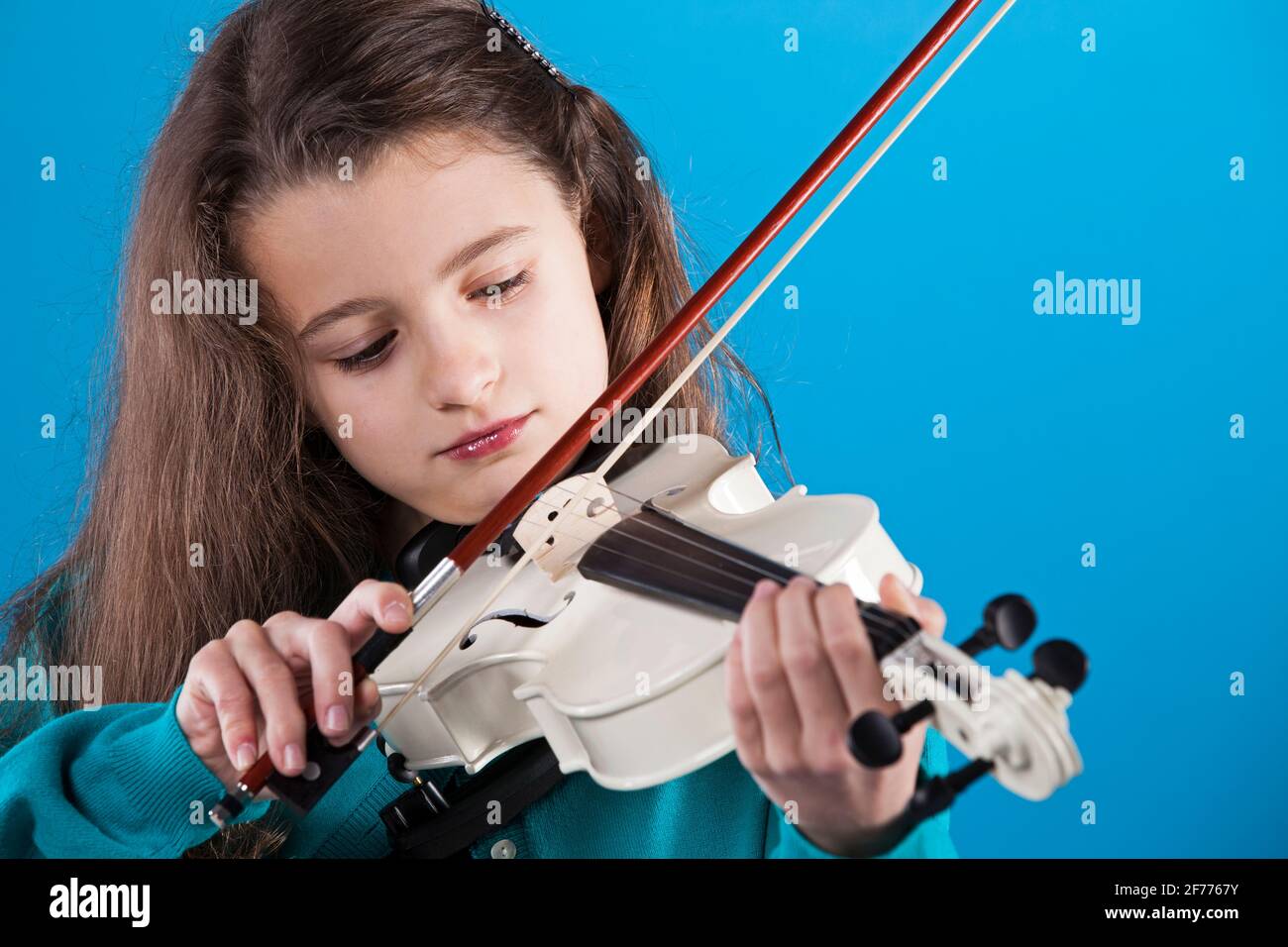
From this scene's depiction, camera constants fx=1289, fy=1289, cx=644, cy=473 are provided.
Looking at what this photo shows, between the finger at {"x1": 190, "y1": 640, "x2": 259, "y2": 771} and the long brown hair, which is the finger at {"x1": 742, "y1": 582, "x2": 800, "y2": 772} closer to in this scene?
the finger at {"x1": 190, "y1": 640, "x2": 259, "y2": 771}

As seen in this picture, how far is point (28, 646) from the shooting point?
95 centimetres

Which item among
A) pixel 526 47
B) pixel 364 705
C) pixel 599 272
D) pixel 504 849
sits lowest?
pixel 504 849

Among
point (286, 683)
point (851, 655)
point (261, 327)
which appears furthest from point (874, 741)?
point (261, 327)

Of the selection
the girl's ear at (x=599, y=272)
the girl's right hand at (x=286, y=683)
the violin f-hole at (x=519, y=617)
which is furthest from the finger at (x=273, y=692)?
the girl's ear at (x=599, y=272)

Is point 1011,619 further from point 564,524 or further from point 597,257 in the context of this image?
point 597,257

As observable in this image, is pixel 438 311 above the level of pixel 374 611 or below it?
above

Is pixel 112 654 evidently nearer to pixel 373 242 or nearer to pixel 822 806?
pixel 373 242

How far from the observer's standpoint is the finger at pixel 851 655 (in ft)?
1.37

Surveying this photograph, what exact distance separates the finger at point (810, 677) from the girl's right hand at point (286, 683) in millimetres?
195

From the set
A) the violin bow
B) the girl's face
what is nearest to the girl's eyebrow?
the girl's face

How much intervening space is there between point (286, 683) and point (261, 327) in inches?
11.8

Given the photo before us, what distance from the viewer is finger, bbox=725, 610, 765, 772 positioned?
447 mm

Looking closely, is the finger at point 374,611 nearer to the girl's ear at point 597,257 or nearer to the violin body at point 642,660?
the violin body at point 642,660

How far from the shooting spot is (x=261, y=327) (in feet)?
2.56
